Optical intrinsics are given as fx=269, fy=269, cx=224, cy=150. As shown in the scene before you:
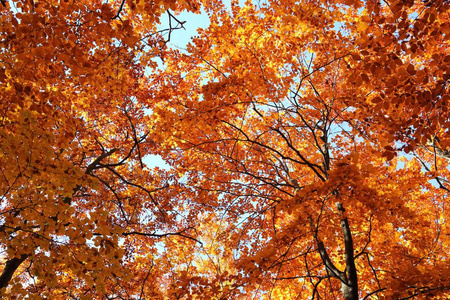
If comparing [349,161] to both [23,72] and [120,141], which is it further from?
[120,141]

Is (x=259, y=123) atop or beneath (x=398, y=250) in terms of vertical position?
atop

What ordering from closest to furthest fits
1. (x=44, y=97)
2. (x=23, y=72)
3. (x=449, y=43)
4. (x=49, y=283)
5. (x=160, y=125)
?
(x=49, y=283)
(x=44, y=97)
(x=23, y=72)
(x=160, y=125)
(x=449, y=43)

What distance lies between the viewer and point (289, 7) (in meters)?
6.41

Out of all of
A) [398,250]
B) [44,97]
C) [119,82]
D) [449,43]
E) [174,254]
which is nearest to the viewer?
[44,97]

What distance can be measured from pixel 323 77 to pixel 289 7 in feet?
6.17

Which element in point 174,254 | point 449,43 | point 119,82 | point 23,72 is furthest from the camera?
point 174,254

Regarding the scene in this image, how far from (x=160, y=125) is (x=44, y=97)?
1.91 m

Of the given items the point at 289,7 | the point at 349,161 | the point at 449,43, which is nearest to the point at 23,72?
the point at 349,161

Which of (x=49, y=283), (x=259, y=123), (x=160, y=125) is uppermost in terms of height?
(x=259, y=123)

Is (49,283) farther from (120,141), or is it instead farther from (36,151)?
(120,141)

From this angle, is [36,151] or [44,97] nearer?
[36,151]

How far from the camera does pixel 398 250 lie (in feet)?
22.0

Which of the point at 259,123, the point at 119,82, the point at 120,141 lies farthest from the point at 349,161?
the point at 120,141

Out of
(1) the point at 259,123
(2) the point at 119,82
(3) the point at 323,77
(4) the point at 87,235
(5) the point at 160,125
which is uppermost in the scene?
(3) the point at 323,77
